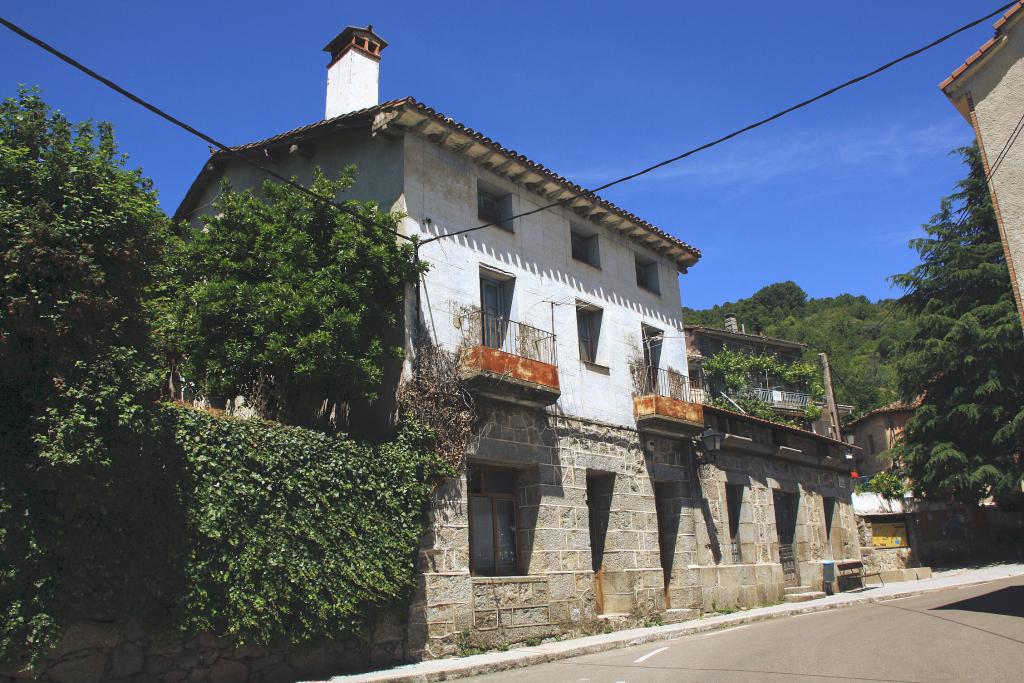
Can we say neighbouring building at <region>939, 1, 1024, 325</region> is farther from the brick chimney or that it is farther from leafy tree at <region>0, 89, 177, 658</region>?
leafy tree at <region>0, 89, 177, 658</region>

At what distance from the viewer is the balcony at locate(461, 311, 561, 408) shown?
12.8 metres

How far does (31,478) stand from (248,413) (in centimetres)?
667

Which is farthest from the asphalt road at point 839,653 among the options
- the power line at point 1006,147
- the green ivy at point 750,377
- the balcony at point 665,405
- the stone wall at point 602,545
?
the green ivy at point 750,377

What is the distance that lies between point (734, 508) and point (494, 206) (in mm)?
9605

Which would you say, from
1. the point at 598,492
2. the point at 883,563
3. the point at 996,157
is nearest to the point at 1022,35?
the point at 996,157

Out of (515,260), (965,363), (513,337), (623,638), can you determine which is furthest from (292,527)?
(965,363)

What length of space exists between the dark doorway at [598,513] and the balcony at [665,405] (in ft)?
5.09

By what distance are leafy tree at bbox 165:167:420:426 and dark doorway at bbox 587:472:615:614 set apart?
562cm

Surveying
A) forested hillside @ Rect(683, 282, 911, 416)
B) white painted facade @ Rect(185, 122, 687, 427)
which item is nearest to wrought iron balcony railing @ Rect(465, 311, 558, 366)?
white painted facade @ Rect(185, 122, 687, 427)

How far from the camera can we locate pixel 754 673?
340 inches

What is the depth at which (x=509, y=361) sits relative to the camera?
13.2m

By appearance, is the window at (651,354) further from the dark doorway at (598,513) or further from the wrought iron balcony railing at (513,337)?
the wrought iron balcony railing at (513,337)

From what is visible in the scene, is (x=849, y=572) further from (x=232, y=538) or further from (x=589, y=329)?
(x=232, y=538)

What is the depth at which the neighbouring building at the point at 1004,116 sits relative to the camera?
13078 millimetres
